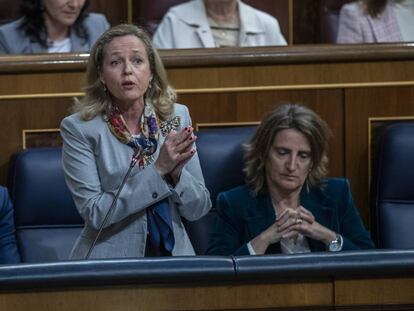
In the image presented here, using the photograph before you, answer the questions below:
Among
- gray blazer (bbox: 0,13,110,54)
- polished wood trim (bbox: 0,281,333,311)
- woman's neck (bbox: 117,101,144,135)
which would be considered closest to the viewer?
polished wood trim (bbox: 0,281,333,311)

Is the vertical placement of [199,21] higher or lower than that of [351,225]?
higher

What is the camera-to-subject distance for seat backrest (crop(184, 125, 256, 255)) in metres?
1.90

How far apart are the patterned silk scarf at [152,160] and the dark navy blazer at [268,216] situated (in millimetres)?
115

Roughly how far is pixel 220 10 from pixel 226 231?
0.69 metres

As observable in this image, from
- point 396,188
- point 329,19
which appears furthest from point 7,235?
point 329,19

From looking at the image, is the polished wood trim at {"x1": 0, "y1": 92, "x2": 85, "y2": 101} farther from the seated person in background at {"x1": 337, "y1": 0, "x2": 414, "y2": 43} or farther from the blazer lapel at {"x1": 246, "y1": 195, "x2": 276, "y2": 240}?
the seated person in background at {"x1": 337, "y1": 0, "x2": 414, "y2": 43}

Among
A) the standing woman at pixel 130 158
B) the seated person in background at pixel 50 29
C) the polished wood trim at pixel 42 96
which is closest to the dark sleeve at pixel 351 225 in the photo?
the standing woman at pixel 130 158

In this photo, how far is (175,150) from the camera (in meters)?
1.61

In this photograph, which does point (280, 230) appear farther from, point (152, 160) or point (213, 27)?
point (213, 27)

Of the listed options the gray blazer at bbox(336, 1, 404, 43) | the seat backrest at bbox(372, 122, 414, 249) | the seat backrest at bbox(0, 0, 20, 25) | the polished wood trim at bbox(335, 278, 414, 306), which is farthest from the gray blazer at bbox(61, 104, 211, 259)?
the seat backrest at bbox(0, 0, 20, 25)

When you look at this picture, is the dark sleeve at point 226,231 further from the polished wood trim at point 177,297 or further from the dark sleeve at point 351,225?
the polished wood trim at point 177,297

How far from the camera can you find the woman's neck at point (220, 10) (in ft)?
7.70

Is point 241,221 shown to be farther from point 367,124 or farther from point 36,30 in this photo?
point 36,30

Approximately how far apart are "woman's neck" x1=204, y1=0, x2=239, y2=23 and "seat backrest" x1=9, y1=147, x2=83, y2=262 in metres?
0.59
